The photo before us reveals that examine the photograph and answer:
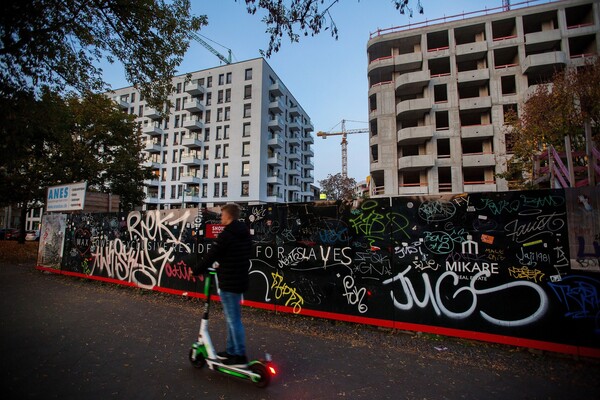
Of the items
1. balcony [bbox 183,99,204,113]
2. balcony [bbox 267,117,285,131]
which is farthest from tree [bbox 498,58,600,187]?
balcony [bbox 183,99,204,113]

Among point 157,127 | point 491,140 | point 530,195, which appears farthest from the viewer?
point 157,127

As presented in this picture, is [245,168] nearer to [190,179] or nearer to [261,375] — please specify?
[190,179]

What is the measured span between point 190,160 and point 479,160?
128ft

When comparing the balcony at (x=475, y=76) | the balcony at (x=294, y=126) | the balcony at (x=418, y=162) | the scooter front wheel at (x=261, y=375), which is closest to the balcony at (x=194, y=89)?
the balcony at (x=294, y=126)

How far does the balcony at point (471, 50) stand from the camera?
28.0 meters

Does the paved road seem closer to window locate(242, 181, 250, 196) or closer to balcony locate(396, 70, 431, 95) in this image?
balcony locate(396, 70, 431, 95)

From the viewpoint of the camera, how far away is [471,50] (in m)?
28.3

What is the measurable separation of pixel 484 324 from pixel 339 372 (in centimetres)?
252

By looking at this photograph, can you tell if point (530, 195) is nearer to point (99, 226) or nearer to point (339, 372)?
point (339, 372)

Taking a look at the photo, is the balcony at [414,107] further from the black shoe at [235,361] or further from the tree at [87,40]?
the black shoe at [235,361]

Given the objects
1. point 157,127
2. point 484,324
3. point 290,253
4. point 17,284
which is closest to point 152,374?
point 290,253

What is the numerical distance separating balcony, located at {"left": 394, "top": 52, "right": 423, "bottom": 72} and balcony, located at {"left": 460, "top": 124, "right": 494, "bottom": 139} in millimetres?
8606

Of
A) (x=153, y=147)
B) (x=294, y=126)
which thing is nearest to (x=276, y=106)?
(x=294, y=126)

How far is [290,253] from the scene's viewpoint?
5.66m
